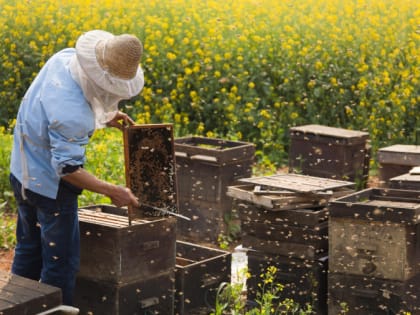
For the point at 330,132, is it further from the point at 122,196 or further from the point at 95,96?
the point at 95,96

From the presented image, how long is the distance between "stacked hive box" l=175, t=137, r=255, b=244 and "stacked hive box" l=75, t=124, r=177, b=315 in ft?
7.28

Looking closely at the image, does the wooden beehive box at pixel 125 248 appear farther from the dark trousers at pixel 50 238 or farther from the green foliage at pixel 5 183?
the green foliage at pixel 5 183

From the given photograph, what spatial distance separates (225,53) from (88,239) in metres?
5.85

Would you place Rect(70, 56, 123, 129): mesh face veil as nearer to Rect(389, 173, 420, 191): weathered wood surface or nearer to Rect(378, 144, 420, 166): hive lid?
Rect(389, 173, 420, 191): weathered wood surface

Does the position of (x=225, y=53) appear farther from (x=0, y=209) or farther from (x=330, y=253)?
(x=330, y=253)

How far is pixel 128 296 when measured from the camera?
5027mm

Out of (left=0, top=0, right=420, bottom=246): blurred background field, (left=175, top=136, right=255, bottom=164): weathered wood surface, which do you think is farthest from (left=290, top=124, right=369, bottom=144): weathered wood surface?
(left=0, top=0, right=420, bottom=246): blurred background field

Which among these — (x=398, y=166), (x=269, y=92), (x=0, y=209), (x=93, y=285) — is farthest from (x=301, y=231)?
(x=269, y=92)

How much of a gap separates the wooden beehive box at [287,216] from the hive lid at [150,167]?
75 centimetres

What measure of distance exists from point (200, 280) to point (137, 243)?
64 centimetres

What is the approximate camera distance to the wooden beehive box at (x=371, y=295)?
205 inches

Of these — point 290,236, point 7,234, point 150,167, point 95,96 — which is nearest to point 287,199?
point 290,236

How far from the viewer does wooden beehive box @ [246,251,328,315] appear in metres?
5.52

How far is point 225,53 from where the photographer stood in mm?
10531
